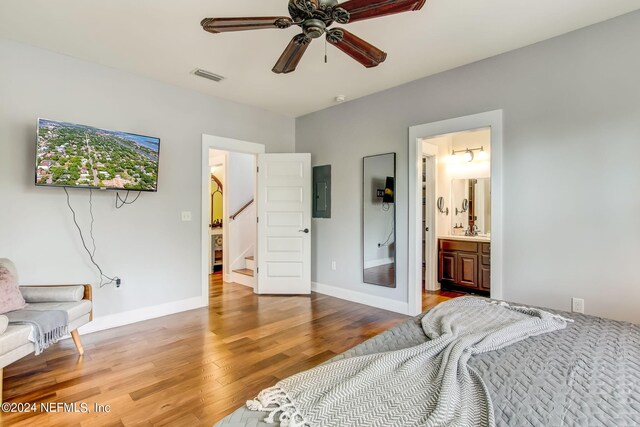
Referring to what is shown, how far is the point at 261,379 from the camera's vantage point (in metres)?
2.25

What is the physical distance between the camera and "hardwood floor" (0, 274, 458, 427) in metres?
1.91

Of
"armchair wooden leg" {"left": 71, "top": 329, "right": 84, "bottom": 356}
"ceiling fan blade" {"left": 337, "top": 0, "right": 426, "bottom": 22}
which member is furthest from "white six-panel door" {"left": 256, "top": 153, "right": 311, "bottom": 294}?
"ceiling fan blade" {"left": 337, "top": 0, "right": 426, "bottom": 22}

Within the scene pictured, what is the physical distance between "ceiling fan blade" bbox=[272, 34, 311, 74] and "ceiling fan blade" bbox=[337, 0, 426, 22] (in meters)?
0.32

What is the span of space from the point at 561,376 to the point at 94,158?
3648 millimetres

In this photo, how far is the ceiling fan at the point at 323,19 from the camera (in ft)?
5.46

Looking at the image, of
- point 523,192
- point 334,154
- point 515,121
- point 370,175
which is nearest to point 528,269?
point 523,192

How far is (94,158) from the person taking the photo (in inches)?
116

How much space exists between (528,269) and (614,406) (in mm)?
2113

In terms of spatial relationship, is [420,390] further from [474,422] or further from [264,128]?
[264,128]

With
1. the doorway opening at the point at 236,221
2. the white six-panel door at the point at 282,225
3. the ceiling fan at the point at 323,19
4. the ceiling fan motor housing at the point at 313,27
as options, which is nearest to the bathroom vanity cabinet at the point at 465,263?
the white six-panel door at the point at 282,225

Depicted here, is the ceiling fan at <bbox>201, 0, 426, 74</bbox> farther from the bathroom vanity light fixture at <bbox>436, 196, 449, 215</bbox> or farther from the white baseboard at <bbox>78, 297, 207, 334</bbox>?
the bathroom vanity light fixture at <bbox>436, 196, 449, 215</bbox>

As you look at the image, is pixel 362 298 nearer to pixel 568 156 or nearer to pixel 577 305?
pixel 577 305

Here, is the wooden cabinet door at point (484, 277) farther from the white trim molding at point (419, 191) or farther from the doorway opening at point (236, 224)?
the doorway opening at point (236, 224)

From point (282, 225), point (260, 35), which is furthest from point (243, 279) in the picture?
point (260, 35)
